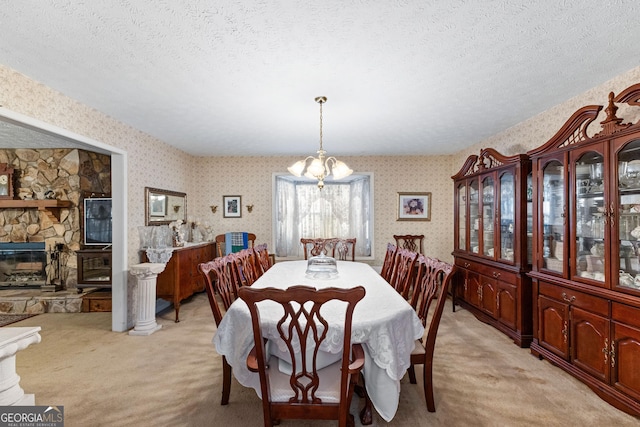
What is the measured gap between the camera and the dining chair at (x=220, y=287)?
1.88 meters

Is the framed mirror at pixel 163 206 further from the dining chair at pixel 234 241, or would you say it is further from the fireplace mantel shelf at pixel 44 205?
the fireplace mantel shelf at pixel 44 205

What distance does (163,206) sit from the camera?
4.34 meters

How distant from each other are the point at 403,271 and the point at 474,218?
181cm

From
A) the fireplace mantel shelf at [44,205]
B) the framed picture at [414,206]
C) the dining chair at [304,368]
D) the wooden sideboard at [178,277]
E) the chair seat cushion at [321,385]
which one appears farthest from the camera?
the framed picture at [414,206]

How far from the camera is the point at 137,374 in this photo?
8.23 feet

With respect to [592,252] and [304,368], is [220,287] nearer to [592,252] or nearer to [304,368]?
[304,368]

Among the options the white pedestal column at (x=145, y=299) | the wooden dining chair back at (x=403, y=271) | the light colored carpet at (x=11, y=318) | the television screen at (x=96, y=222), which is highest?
the television screen at (x=96, y=222)

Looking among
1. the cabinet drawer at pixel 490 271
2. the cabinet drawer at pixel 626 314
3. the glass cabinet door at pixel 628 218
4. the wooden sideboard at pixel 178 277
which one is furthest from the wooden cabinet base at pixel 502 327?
the wooden sideboard at pixel 178 277

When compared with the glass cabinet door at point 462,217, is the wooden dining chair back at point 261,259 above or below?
below

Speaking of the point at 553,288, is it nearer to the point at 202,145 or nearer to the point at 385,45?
the point at 385,45

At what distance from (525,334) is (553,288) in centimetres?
67

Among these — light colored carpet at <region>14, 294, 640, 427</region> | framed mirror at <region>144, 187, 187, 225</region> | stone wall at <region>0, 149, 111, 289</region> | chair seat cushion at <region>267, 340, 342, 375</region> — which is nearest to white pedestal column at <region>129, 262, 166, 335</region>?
light colored carpet at <region>14, 294, 640, 427</region>

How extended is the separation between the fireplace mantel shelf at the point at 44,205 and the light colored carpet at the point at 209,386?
2012 mm

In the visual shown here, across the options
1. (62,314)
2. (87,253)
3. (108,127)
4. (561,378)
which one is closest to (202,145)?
(108,127)
